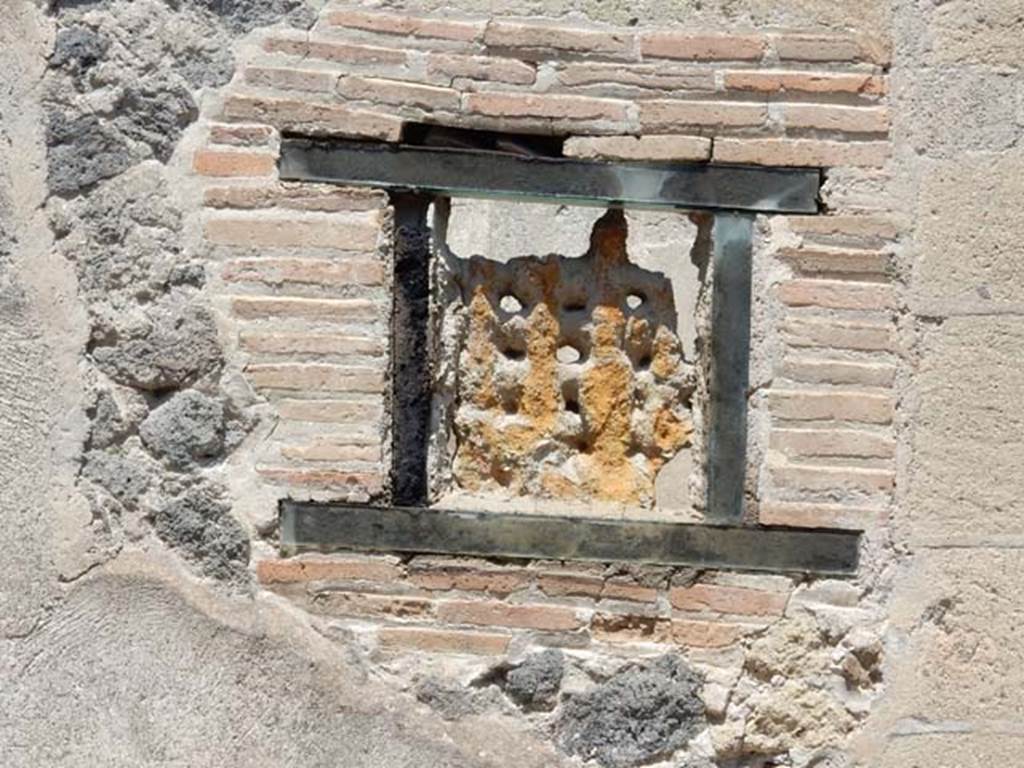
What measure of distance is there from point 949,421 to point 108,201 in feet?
5.54

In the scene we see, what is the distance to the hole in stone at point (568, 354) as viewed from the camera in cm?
378

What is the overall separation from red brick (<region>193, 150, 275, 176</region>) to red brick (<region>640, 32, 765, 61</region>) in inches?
30.2

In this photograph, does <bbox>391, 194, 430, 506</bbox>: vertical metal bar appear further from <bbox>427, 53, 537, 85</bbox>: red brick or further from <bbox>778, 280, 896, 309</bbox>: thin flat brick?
<bbox>778, 280, 896, 309</bbox>: thin flat brick

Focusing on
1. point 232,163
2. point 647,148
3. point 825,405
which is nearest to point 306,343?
point 232,163

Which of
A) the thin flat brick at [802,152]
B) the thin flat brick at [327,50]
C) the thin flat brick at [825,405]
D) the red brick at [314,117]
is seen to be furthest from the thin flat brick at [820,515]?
the thin flat brick at [327,50]

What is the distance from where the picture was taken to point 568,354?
3.96 meters

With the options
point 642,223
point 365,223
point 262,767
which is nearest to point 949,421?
point 365,223

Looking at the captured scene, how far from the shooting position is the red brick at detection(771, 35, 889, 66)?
3641 millimetres

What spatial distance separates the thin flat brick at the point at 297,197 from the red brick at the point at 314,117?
0.36 ft

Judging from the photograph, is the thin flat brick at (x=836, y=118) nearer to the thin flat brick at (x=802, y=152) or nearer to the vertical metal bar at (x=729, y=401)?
the thin flat brick at (x=802, y=152)

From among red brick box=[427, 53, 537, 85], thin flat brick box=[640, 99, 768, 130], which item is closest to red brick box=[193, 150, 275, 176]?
red brick box=[427, 53, 537, 85]

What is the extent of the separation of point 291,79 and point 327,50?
90 mm

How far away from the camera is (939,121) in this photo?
3.66m

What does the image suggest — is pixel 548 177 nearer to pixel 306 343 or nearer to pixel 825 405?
pixel 306 343
